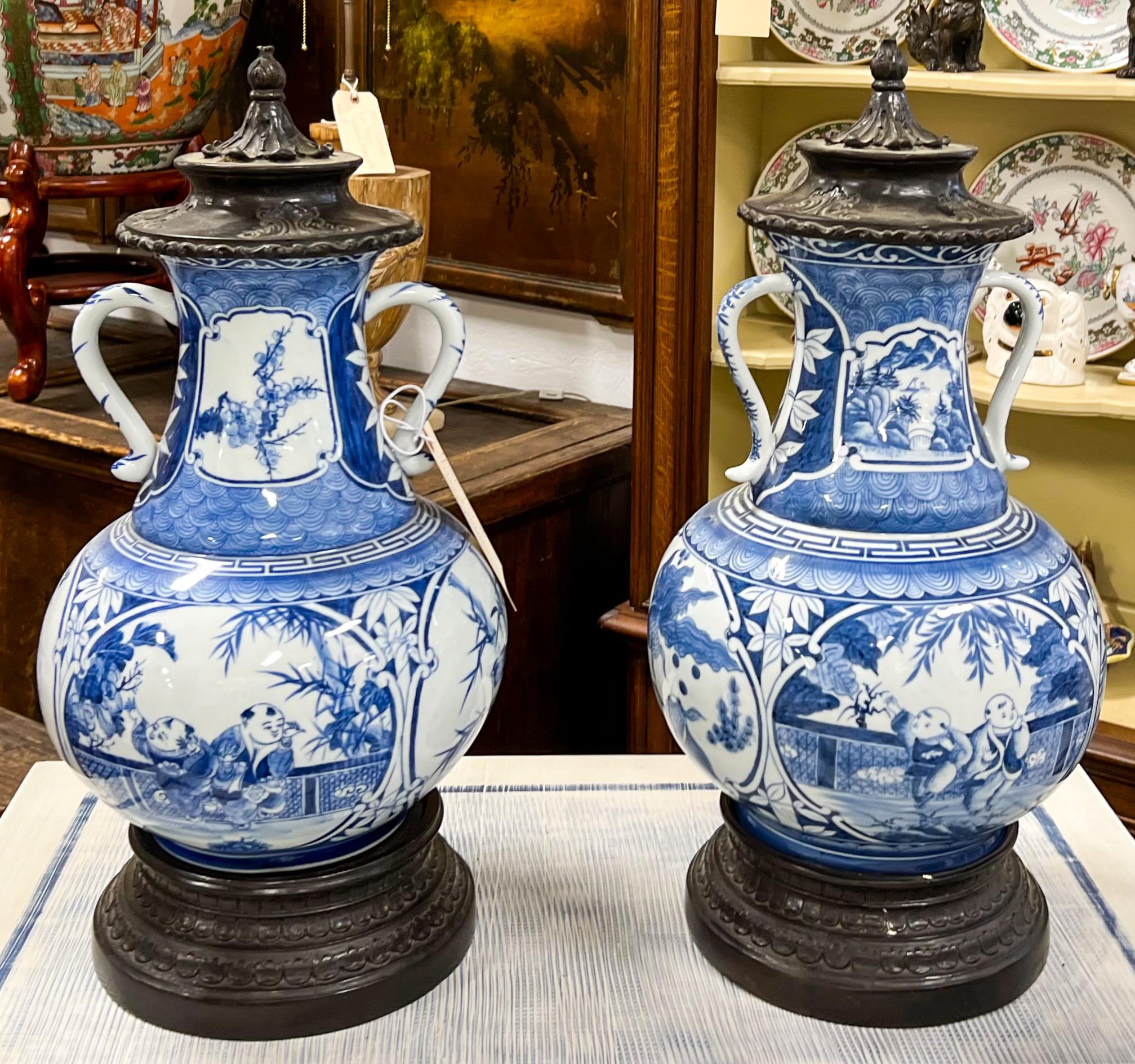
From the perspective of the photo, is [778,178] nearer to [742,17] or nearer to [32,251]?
[742,17]

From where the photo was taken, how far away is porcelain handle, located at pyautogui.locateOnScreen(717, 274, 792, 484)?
3.15 feet

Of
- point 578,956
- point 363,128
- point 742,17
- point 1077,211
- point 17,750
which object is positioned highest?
point 742,17

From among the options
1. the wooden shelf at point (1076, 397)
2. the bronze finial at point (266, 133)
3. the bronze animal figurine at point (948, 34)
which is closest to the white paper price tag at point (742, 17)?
the bronze animal figurine at point (948, 34)

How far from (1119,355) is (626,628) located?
68 cm

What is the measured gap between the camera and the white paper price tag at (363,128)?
1.46m

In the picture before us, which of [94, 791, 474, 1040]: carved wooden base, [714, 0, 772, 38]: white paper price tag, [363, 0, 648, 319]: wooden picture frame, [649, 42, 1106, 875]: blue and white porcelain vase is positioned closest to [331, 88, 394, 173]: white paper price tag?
[714, 0, 772, 38]: white paper price tag

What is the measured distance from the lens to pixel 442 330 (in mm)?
965

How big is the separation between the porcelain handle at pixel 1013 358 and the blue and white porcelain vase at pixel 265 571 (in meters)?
0.35

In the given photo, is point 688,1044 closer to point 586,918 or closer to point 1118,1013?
point 586,918

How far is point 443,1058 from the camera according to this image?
0.94 metres

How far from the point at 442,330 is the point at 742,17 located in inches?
31.5

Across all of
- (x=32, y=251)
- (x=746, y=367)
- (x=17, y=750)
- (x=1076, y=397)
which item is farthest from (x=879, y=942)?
(x=32, y=251)

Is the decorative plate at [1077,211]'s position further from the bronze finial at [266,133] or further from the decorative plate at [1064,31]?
the bronze finial at [266,133]

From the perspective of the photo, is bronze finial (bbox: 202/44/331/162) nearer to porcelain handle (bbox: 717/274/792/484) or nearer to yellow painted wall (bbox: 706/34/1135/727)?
porcelain handle (bbox: 717/274/792/484)
